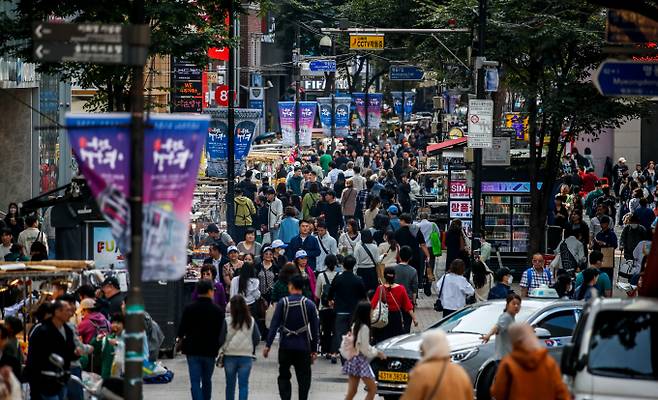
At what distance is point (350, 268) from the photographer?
19.6 m

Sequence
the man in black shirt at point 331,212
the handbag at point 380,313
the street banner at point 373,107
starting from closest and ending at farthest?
the handbag at point 380,313 → the man in black shirt at point 331,212 → the street banner at point 373,107

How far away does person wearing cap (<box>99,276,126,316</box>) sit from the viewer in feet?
55.3

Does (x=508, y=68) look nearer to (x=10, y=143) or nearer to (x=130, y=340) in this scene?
(x=10, y=143)

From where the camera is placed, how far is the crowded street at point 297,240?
34.6 ft

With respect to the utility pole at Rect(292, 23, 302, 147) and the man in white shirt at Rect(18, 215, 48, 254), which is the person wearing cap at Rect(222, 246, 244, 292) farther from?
the utility pole at Rect(292, 23, 302, 147)

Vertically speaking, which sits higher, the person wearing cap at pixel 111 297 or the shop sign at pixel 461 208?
the shop sign at pixel 461 208

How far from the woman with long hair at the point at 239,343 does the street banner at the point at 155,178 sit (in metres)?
5.31

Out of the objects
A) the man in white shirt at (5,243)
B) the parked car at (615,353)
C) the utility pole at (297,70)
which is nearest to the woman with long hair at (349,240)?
the man in white shirt at (5,243)

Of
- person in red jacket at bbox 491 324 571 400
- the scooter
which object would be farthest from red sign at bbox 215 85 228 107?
person in red jacket at bbox 491 324 571 400

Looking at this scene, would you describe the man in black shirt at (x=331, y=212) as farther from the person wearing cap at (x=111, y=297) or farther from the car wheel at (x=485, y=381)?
the car wheel at (x=485, y=381)

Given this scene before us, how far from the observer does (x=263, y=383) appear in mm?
19203

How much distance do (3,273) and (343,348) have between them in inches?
149

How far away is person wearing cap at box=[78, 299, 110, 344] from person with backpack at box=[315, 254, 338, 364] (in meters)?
5.05

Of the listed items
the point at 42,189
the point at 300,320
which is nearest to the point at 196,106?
the point at 42,189
